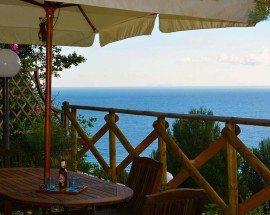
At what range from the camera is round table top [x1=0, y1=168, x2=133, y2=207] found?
236 cm

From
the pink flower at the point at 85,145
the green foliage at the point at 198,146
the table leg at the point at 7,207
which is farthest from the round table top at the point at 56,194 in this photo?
the green foliage at the point at 198,146

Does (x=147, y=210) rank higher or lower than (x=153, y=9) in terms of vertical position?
lower

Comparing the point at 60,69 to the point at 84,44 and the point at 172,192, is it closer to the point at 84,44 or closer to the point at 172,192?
the point at 84,44

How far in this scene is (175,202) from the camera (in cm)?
182


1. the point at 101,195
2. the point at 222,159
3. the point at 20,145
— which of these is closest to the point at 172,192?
the point at 101,195

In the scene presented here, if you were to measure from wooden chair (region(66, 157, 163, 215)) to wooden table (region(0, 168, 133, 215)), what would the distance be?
0.18 meters

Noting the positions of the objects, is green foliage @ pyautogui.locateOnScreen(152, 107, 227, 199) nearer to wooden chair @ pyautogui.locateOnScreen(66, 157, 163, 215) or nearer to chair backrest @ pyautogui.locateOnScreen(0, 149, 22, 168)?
chair backrest @ pyautogui.locateOnScreen(0, 149, 22, 168)

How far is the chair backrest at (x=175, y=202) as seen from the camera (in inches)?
69.6

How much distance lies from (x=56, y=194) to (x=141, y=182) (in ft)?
1.93

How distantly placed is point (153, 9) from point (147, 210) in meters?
1.14

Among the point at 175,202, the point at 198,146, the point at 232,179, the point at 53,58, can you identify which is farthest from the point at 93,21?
the point at 53,58

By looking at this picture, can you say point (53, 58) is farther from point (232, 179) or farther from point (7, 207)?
point (7, 207)

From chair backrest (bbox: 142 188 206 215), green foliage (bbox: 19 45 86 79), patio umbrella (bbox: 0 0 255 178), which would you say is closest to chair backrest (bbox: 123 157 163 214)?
patio umbrella (bbox: 0 0 255 178)

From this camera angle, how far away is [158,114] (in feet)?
13.5
